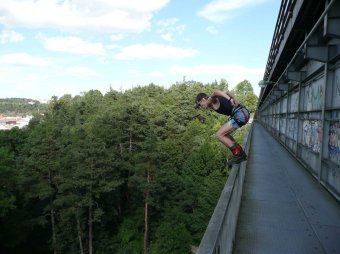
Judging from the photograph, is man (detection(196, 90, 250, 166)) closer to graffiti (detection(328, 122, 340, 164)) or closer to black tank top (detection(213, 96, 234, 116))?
black tank top (detection(213, 96, 234, 116))

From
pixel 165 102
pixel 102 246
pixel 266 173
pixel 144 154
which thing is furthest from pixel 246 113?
pixel 165 102

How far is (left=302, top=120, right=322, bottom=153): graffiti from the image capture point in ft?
31.1

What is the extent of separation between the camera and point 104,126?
155 feet

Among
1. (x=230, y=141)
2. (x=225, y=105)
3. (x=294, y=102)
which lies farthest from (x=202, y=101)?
(x=294, y=102)

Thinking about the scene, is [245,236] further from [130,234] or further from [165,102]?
[165,102]

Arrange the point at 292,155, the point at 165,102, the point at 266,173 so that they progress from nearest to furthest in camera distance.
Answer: the point at 266,173, the point at 292,155, the point at 165,102

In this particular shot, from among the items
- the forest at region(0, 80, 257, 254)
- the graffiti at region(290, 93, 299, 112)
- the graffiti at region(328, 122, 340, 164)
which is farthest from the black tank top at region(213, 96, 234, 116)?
the forest at region(0, 80, 257, 254)

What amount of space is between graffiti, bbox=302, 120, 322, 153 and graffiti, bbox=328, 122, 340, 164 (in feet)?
2.85

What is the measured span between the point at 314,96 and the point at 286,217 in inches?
228

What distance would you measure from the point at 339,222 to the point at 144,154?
29.0m

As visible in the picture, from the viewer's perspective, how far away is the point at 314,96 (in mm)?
10305

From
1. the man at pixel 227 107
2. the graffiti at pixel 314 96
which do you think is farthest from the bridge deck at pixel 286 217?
the graffiti at pixel 314 96

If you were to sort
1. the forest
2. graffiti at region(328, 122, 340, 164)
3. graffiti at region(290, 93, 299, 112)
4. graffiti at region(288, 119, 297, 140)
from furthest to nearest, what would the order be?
the forest < graffiti at region(290, 93, 299, 112) < graffiti at region(288, 119, 297, 140) < graffiti at region(328, 122, 340, 164)

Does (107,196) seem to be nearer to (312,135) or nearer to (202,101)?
(312,135)
